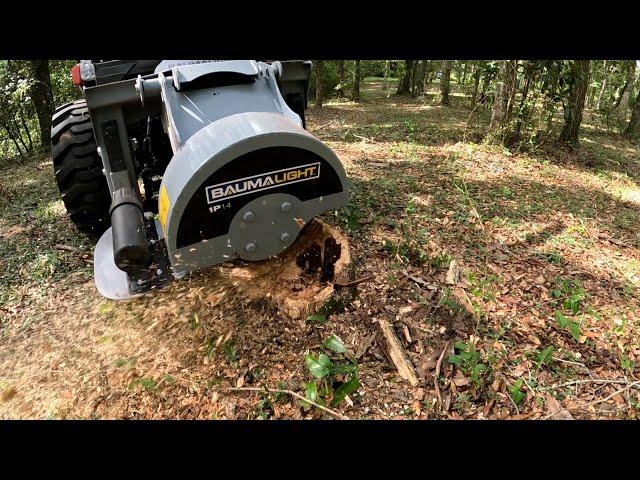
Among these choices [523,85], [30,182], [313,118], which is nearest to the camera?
[30,182]

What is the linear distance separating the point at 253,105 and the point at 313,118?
27.5ft

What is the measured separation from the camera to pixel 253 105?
8.69 feet

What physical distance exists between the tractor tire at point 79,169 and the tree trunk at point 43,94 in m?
5.19

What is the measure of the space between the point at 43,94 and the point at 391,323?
8763 mm

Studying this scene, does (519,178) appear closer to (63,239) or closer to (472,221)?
(472,221)

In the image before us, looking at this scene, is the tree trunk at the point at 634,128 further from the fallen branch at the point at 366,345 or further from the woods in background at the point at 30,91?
the woods in background at the point at 30,91

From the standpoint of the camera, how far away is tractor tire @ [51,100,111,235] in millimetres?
3617

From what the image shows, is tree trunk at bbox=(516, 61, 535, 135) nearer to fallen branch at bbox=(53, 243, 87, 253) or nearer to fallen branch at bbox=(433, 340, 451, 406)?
fallen branch at bbox=(433, 340, 451, 406)

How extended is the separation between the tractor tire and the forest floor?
0.45m

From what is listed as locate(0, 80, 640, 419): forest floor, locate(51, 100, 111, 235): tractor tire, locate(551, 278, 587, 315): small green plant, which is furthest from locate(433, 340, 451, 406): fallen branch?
locate(51, 100, 111, 235): tractor tire

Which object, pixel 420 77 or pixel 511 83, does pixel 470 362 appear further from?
pixel 420 77

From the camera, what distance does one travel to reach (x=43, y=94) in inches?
319

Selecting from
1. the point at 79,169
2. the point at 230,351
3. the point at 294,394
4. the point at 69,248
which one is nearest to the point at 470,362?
the point at 294,394

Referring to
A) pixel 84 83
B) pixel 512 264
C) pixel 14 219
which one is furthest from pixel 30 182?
pixel 512 264
